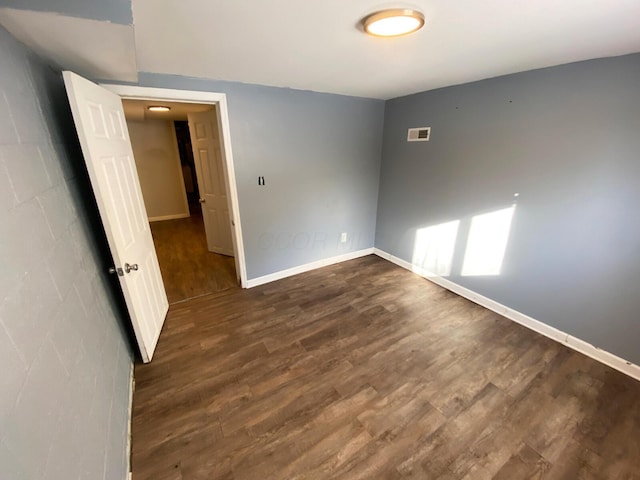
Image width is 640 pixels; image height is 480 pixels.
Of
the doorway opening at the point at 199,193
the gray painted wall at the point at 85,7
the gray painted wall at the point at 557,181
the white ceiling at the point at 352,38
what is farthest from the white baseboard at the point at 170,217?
the gray painted wall at the point at 85,7

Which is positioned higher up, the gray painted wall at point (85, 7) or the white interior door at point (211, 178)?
the gray painted wall at point (85, 7)

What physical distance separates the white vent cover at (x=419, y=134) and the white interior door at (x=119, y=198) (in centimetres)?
282

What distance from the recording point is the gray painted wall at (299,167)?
Result: 8.55 ft

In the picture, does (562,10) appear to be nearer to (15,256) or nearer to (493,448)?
(493,448)

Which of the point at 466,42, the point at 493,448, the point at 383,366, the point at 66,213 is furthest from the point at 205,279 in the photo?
the point at 466,42

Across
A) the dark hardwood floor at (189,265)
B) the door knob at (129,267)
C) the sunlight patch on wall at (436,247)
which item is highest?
the door knob at (129,267)

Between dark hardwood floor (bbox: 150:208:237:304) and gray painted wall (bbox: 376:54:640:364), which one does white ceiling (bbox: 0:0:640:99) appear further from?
dark hardwood floor (bbox: 150:208:237:304)

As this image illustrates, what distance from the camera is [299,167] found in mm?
3021

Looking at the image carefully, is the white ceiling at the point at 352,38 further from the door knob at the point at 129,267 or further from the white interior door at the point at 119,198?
the door knob at the point at 129,267

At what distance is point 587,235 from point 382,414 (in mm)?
1971

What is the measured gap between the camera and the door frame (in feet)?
6.82

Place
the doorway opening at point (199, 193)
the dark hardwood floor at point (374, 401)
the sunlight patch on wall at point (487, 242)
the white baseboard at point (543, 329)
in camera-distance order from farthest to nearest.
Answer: the doorway opening at point (199, 193) → the sunlight patch on wall at point (487, 242) → the white baseboard at point (543, 329) → the dark hardwood floor at point (374, 401)

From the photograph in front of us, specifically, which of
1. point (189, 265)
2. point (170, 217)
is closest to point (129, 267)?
point (189, 265)

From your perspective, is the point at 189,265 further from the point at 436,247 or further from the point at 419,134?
the point at 419,134
